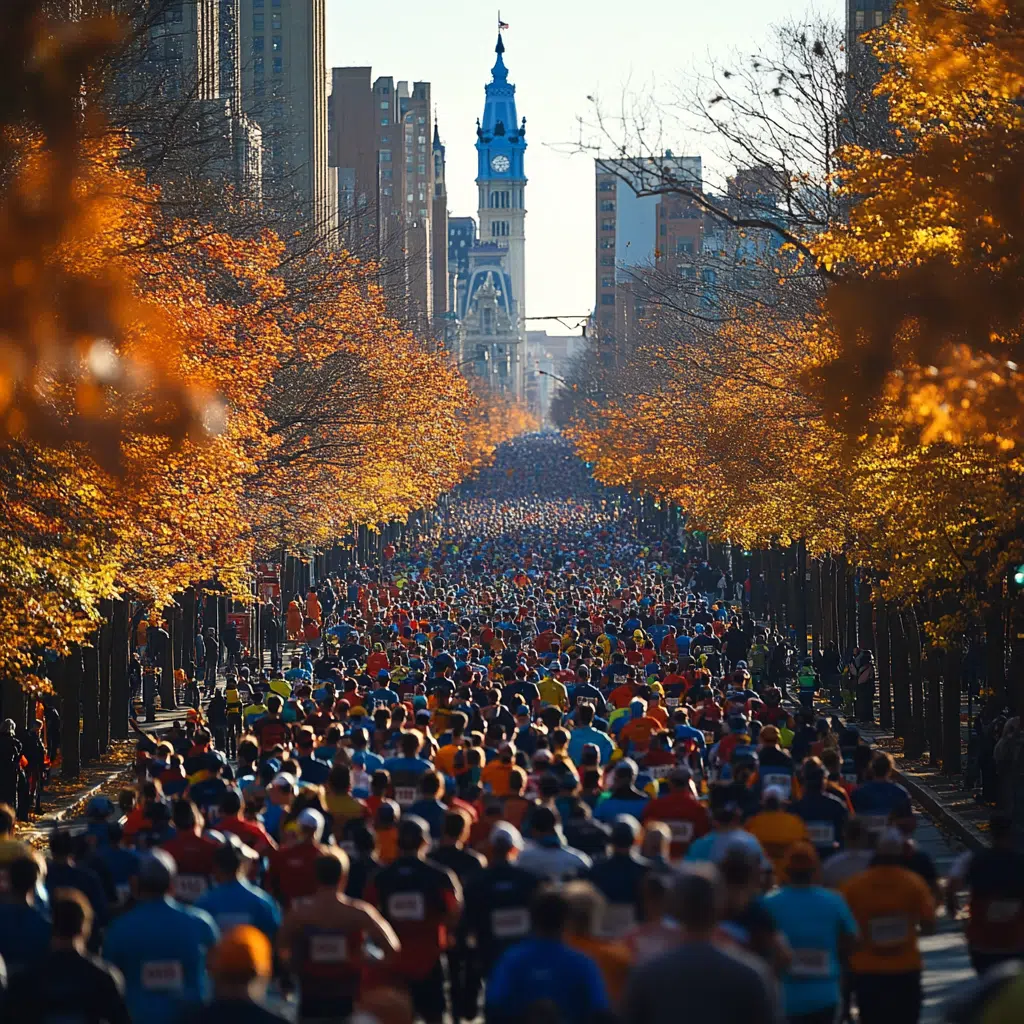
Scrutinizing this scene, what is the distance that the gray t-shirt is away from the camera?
21.8 feet

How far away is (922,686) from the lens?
103 feet

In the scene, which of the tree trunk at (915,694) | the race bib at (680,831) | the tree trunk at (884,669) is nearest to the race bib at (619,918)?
the race bib at (680,831)

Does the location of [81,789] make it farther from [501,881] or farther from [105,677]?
[501,881]

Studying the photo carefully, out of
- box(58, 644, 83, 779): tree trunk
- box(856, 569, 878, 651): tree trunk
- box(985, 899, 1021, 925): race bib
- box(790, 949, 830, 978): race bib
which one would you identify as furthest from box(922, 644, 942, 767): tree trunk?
box(790, 949, 830, 978): race bib

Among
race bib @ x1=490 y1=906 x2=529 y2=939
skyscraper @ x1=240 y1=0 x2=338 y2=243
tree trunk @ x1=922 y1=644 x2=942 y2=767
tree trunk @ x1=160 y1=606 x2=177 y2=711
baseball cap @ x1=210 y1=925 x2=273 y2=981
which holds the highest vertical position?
skyscraper @ x1=240 y1=0 x2=338 y2=243

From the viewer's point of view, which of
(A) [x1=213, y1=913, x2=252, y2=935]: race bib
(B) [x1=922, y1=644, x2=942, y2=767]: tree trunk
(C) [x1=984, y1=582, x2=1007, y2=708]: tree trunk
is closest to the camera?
(A) [x1=213, y1=913, x2=252, y2=935]: race bib

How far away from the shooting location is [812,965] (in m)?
10.2

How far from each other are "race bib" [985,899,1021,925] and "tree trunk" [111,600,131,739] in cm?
2309

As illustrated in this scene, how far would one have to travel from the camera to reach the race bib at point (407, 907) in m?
11.2

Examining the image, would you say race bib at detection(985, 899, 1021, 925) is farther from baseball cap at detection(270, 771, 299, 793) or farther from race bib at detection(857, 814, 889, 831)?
baseball cap at detection(270, 771, 299, 793)

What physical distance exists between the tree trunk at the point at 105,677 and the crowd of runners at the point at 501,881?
334 inches

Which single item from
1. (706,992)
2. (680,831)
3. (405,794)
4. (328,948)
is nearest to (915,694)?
(405,794)

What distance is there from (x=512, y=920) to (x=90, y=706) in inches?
821

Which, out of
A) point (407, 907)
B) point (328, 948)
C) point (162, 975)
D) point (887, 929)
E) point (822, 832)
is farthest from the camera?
point (822, 832)
